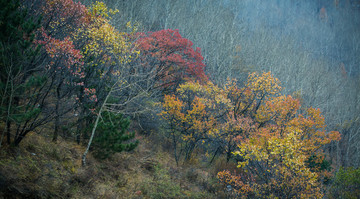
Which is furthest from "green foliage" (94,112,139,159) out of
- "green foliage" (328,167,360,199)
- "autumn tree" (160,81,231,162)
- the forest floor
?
"green foliage" (328,167,360,199)

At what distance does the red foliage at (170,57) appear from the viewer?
13516 millimetres

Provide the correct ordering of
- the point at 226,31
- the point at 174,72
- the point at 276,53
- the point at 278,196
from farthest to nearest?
the point at 276,53
the point at 226,31
the point at 174,72
the point at 278,196

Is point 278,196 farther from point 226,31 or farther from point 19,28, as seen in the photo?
point 226,31

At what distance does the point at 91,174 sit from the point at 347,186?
12087 mm

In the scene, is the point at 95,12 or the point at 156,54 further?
the point at 156,54

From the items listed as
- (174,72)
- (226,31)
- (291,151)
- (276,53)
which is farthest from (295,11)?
(291,151)

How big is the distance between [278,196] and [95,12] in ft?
37.3

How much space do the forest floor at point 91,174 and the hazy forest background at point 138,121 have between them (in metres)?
0.04

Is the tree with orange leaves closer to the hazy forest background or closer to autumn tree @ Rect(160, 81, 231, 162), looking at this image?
the hazy forest background

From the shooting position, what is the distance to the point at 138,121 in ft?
33.3

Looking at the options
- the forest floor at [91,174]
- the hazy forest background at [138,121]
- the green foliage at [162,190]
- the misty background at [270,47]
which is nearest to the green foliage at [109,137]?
the hazy forest background at [138,121]

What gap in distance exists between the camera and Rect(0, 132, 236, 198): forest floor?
15.4 feet

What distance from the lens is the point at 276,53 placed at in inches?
1609

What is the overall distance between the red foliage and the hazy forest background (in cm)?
9
